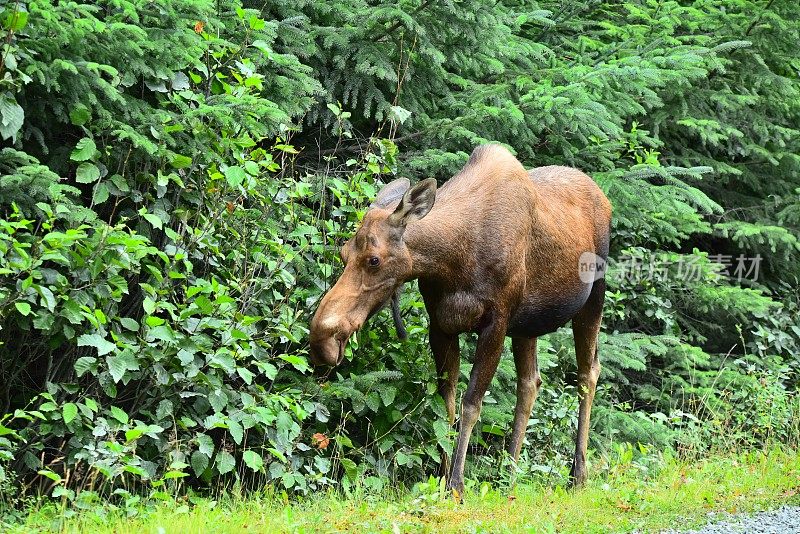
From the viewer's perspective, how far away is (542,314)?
782 cm

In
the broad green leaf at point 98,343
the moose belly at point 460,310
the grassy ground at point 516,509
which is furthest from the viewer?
the moose belly at point 460,310

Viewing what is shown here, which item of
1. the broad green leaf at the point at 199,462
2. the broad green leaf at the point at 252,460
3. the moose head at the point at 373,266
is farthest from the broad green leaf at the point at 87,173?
the broad green leaf at the point at 252,460

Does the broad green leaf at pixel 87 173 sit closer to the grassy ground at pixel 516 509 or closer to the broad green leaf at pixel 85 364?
the broad green leaf at pixel 85 364

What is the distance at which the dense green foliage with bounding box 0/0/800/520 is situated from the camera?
6.28m

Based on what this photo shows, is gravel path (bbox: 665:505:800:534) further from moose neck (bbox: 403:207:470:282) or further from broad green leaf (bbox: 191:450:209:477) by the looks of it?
broad green leaf (bbox: 191:450:209:477)

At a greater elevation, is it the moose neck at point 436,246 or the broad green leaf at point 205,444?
the moose neck at point 436,246

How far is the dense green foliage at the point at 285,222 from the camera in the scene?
628 centimetres

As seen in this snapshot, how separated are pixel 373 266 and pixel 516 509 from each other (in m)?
1.91

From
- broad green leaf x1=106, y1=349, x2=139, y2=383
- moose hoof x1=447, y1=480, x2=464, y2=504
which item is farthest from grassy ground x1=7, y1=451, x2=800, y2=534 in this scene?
broad green leaf x1=106, y1=349, x2=139, y2=383

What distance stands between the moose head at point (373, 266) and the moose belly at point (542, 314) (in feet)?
4.15

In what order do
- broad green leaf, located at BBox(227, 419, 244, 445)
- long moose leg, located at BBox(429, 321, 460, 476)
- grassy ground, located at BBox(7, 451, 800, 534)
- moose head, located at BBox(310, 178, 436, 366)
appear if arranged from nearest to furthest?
1. grassy ground, located at BBox(7, 451, 800, 534)
2. moose head, located at BBox(310, 178, 436, 366)
3. broad green leaf, located at BBox(227, 419, 244, 445)
4. long moose leg, located at BBox(429, 321, 460, 476)

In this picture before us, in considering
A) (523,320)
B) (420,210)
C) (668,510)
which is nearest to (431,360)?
(523,320)

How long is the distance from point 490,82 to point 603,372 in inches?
138

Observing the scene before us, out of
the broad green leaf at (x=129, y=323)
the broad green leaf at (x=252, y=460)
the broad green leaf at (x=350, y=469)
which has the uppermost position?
the broad green leaf at (x=129, y=323)
